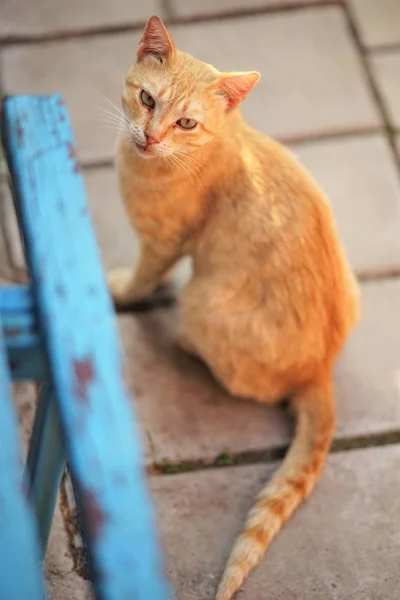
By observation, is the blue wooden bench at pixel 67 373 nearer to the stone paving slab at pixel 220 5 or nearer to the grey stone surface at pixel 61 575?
the grey stone surface at pixel 61 575

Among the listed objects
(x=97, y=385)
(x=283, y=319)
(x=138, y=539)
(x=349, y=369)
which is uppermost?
(x=97, y=385)

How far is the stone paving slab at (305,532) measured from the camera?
1.86 meters

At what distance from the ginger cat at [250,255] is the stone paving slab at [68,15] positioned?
1077mm

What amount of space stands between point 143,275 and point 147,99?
0.56 meters

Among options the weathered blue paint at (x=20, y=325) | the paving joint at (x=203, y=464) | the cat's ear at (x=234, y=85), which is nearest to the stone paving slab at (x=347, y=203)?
the paving joint at (x=203, y=464)

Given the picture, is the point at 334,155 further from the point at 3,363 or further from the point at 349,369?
the point at 3,363

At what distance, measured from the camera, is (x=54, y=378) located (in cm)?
115

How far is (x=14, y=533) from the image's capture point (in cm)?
99

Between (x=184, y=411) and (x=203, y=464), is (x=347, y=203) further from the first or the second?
(x=203, y=464)

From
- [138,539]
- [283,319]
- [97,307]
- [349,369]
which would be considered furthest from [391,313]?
[138,539]

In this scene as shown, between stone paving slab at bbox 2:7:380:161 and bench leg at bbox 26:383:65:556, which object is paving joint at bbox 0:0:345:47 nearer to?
stone paving slab at bbox 2:7:380:161

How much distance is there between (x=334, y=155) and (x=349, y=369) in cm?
78

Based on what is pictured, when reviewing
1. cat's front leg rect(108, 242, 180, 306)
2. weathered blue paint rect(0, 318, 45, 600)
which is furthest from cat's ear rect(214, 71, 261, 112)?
weathered blue paint rect(0, 318, 45, 600)

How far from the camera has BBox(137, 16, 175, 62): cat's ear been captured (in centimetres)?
166
